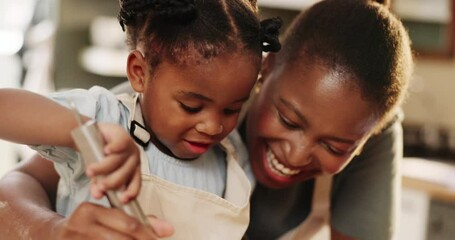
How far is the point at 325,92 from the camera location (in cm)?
100

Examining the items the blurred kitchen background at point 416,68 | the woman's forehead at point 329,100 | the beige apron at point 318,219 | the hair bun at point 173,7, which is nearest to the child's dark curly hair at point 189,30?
the hair bun at point 173,7

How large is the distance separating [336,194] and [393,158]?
5.4 inches

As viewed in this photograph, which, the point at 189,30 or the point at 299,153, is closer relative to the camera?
the point at 189,30

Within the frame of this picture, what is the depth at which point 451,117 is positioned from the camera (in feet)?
9.79

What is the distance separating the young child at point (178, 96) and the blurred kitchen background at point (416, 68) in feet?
5.60

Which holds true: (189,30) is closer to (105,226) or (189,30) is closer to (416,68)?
(105,226)

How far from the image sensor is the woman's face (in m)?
1.00

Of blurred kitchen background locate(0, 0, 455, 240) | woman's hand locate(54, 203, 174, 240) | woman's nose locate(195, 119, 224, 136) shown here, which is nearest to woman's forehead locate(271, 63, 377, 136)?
woman's nose locate(195, 119, 224, 136)

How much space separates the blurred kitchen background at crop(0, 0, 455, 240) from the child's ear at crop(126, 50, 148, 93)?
1710mm

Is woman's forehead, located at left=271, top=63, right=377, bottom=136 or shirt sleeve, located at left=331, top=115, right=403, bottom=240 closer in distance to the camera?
woman's forehead, located at left=271, top=63, right=377, bottom=136

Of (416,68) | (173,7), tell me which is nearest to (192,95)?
(173,7)

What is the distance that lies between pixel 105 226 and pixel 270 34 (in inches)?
15.1

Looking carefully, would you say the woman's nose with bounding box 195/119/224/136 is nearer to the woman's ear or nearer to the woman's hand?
the woman's hand

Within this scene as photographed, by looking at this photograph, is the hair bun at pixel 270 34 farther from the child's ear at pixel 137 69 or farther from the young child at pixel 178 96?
the child's ear at pixel 137 69
